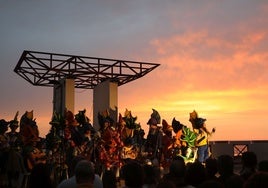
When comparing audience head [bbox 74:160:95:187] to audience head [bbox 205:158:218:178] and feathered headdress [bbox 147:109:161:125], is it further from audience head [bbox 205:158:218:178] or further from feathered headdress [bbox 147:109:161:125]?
feathered headdress [bbox 147:109:161:125]

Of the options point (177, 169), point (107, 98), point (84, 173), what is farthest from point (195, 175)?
point (107, 98)

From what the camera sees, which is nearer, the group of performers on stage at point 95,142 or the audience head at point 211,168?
the audience head at point 211,168

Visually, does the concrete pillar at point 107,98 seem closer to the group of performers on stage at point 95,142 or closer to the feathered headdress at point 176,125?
the group of performers on stage at point 95,142

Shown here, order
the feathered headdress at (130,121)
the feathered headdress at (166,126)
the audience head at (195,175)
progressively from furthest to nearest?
the feathered headdress at (130,121)
the feathered headdress at (166,126)
the audience head at (195,175)

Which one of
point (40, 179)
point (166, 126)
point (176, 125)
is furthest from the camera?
point (166, 126)

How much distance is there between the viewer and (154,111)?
54.3 ft

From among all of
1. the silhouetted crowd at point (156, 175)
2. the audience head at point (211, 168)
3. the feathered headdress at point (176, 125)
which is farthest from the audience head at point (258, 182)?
the feathered headdress at point (176, 125)

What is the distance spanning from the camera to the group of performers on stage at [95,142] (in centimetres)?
1247

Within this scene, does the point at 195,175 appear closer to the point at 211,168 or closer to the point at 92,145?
the point at 211,168

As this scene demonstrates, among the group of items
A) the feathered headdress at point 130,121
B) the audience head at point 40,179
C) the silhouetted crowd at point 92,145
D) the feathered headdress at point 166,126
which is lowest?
the audience head at point 40,179

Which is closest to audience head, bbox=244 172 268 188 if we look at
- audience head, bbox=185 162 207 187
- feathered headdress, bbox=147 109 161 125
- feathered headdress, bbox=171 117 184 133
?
audience head, bbox=185 162 207 187

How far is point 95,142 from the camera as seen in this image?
1480 cm

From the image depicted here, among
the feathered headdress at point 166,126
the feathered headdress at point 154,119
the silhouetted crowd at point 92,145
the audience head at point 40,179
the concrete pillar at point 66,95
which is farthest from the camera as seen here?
the concrete pillar at point 66,95

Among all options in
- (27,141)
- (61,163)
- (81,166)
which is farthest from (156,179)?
(61,163)
